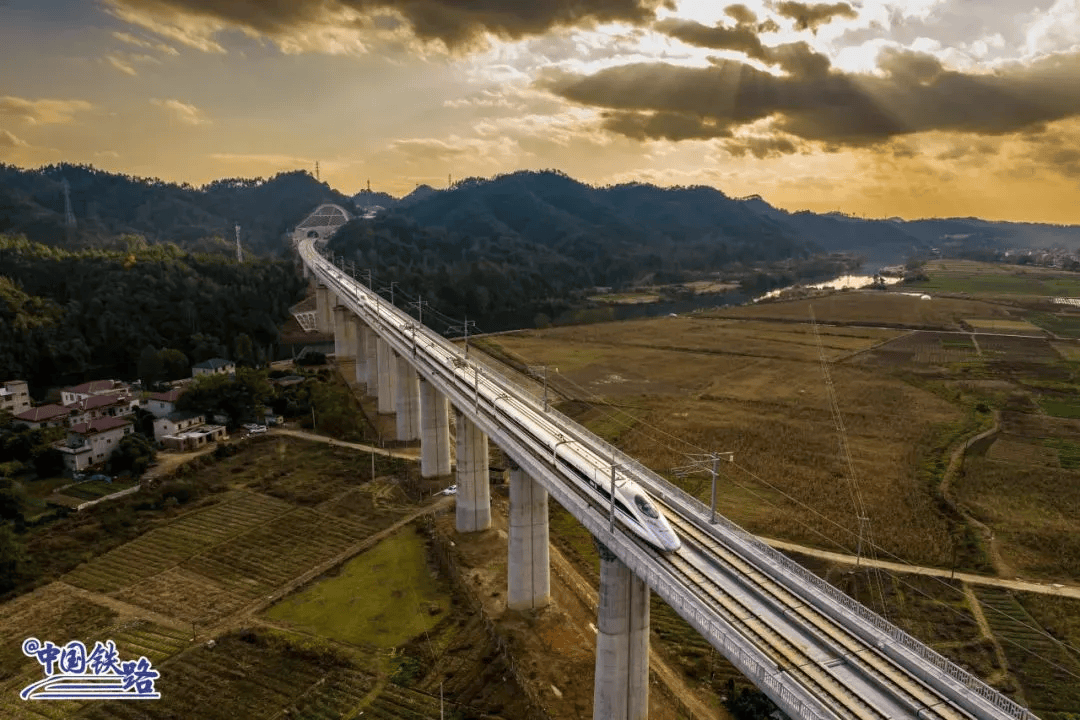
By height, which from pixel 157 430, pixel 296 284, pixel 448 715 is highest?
pixel 296 284

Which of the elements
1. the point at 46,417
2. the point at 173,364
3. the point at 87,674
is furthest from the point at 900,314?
the point at 87,674

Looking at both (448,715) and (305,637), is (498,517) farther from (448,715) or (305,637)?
(448,715)

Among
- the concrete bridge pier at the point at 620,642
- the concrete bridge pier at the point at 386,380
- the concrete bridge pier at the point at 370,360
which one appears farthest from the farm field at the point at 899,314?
the concrete bridge pier at the point at 620,642

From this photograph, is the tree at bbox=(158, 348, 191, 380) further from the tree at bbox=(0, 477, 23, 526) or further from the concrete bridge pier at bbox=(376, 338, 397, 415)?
the tree at bbox=(0, 477, 23, 526)

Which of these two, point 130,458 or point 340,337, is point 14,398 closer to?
point 130,458

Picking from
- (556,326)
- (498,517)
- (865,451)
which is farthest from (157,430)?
(556,326)

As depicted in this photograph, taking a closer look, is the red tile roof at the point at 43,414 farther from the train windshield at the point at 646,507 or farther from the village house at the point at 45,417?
the train windshield at the point at 646,507
